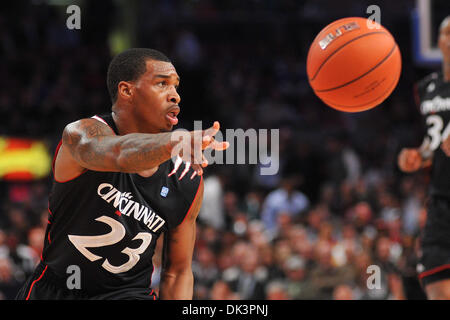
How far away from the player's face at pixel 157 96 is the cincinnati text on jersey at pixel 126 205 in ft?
1.20

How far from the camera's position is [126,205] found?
3.01 metres

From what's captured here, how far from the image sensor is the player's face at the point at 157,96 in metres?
2.96

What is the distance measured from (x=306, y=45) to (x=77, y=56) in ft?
17.0

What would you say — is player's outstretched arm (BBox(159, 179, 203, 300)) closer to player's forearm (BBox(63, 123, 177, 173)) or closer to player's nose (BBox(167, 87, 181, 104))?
player's nose (BBox(167, 87, 181, 104))

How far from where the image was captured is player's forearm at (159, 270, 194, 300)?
3.33 m

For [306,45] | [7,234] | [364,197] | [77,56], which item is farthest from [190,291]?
[306,45]

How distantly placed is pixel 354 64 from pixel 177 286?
161 cm

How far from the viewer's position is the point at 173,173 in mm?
3242

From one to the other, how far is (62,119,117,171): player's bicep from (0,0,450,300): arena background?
334cm

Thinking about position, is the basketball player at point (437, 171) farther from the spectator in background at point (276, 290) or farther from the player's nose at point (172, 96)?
the spectator in background at point (276, 290)

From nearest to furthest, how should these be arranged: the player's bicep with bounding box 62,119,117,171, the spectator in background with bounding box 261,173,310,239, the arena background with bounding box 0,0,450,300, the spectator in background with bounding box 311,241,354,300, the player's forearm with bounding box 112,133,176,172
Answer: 1. the player's forearm with bounding box 112,133,176,172
2. the player's bicep with bounding box 62,119,117,171
3. the spectator in background with bounding box 311,241,354,300
4. the arena background with bounding box 0,0,450,300
5. the spectator in background with bounding box 261,173,310,239

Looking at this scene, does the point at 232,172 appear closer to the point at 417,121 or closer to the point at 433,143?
the point at 417,121

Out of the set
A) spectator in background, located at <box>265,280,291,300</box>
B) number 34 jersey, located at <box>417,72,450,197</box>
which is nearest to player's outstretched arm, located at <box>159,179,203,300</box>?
number 34 jersey, located at <box>417,72,450,197</box>

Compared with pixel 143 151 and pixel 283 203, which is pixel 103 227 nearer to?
pixel 143 151
